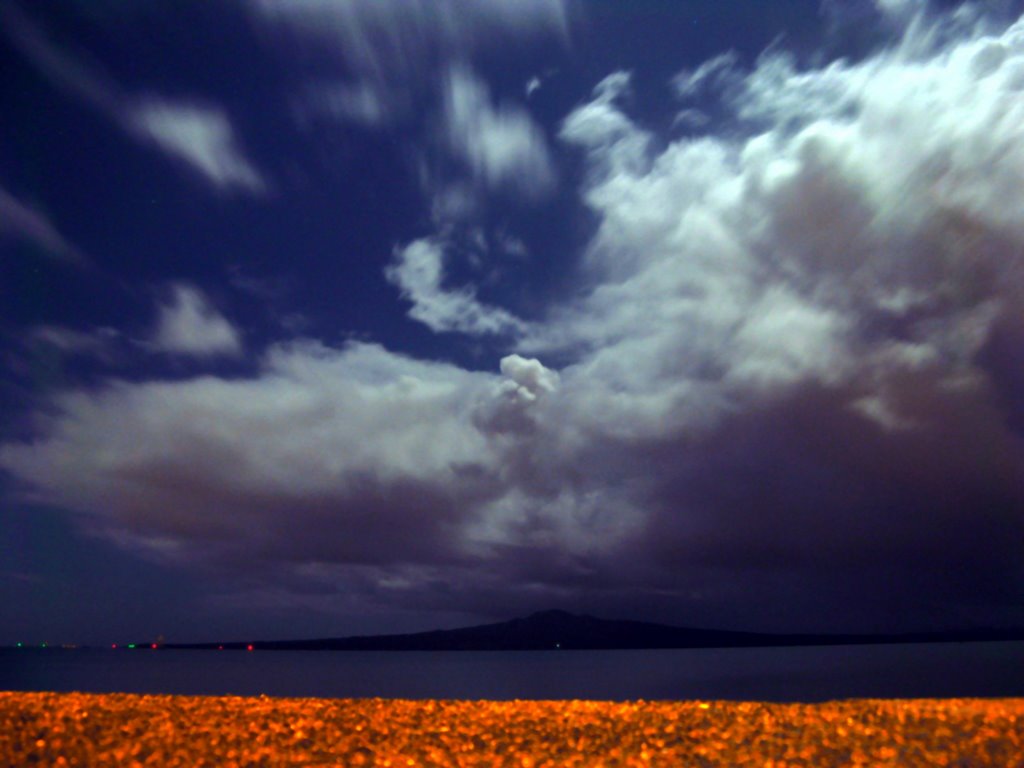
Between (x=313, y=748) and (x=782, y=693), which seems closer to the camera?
(x=313, y=748)

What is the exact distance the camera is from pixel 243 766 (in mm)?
10078

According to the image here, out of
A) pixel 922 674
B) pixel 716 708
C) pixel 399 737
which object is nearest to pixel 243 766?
pixel 399 737

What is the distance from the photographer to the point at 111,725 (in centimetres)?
1102

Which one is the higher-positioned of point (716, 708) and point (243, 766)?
point (716, 708)

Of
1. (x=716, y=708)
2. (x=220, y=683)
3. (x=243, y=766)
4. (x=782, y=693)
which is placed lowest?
(x=243, y=766)

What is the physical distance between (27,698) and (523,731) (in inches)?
324

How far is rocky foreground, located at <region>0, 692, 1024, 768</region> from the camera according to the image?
10203 millimetres

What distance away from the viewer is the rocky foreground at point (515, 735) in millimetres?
10203

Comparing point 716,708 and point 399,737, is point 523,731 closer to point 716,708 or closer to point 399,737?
point 399,737

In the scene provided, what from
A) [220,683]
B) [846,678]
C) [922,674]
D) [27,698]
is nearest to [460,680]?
[220,683]

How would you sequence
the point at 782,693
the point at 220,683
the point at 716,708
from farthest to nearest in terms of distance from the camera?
1. the point at 220,683
2. the point at 782,693
3. the point at 716,708

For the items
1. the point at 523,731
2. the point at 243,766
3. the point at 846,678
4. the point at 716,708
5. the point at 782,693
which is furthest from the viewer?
the point at 846,678

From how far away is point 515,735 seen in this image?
35.0ft

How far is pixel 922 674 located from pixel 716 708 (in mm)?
89021
